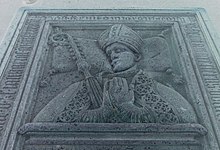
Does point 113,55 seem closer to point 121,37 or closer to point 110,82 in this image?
point 121,37

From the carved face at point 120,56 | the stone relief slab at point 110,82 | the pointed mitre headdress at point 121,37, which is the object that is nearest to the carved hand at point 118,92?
the stone relief slab at point 110,82

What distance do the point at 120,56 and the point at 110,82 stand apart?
0.92 ft

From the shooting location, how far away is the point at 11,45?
2.71m

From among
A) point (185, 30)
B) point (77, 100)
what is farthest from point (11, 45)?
point (185, 30)

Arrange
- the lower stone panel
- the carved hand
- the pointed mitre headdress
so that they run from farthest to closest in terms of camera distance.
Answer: the pointed mitre headdress < the carved hand < the lower stone panel

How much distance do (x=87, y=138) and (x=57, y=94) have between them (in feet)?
1.48

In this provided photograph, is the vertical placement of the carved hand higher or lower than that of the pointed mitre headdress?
lower

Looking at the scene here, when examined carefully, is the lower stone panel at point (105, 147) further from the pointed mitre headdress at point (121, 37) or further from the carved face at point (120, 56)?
the pointed mitre headdress at point (121, 37)

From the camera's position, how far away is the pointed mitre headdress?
253 centimetres

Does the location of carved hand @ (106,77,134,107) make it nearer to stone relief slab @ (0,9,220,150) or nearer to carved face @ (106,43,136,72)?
stone relief slab @ (0,9,220,150)

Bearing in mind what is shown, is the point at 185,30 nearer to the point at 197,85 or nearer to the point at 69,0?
the point at 197,85

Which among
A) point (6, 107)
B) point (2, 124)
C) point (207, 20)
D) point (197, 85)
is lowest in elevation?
point (2, 124)

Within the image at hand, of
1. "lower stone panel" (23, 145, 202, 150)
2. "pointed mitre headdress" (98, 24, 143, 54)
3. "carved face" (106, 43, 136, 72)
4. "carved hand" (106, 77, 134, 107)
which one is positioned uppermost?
"pointed mitre headdress" (98, 24, 143, 54)

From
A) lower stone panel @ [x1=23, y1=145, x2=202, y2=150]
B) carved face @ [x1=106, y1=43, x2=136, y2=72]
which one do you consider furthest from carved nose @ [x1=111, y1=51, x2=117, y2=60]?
lower stone panel @ [x1=23, y1=145, x2=202, y2=150]
